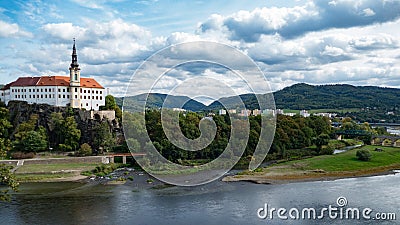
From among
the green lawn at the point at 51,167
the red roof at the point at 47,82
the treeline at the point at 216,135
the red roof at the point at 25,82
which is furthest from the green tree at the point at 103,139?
the red roof at the point at 25,82

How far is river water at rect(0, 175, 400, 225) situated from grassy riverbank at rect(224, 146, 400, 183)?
98.5 inches

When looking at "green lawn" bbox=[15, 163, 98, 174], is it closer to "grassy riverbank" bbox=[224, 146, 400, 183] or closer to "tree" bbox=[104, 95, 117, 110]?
"tree" bbox=[104, 95, 117, 110]

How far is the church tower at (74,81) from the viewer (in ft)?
168

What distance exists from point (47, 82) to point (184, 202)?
32845 mm

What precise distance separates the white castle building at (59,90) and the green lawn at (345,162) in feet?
87.6

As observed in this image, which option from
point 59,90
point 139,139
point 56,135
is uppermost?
point 59,90

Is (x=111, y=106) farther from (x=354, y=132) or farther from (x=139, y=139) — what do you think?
(x=354, y=132)

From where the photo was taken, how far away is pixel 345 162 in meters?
42.8

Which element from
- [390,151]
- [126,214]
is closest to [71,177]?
[126,214]

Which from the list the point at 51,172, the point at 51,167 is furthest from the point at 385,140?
the point at 51,172

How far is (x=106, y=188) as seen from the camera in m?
32.0

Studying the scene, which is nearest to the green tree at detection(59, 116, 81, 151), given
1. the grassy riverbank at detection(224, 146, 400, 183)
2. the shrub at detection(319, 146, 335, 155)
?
the grassy riverbank at detection(224, 146, 400, 183)

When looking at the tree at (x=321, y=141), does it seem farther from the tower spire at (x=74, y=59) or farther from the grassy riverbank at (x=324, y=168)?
the tower spire at (x=74, y=59)

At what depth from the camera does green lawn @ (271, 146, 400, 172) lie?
40.9 meters
